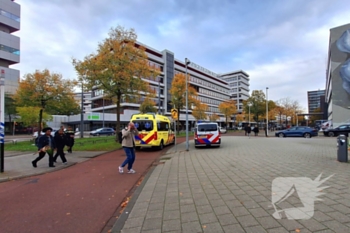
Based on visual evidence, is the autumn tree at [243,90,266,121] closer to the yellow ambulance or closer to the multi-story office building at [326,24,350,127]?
the multi-story office building at [326,24,350,127]

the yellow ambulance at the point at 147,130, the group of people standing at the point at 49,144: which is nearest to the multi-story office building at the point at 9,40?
the yellow ambulance at the point at 147,130

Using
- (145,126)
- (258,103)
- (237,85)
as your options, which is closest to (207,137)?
(145,126)

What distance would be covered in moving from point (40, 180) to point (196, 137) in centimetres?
1090

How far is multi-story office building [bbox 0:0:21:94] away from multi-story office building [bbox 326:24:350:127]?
214ft

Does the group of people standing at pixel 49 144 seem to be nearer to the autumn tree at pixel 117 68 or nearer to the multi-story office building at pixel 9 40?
the autumn tree at pixel 117 68

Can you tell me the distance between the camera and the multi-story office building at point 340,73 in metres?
41.8

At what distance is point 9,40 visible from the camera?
2002 inches

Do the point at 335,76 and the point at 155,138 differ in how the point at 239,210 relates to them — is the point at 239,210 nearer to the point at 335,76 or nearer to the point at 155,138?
the point at 155,138

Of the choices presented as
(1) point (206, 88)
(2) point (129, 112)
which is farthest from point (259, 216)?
(1) point (206, 88)

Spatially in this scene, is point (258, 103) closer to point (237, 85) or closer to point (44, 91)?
point (44, 91)

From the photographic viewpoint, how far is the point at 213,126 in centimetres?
1673

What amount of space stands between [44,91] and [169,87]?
4917cm

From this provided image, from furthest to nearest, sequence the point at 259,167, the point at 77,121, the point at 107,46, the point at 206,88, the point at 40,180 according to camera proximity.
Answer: the point at 206,88
the point at 77,121
the point at 107,46
the point at 259,167
the point at 40,180

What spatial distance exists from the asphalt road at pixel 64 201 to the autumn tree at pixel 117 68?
11.5 meters
